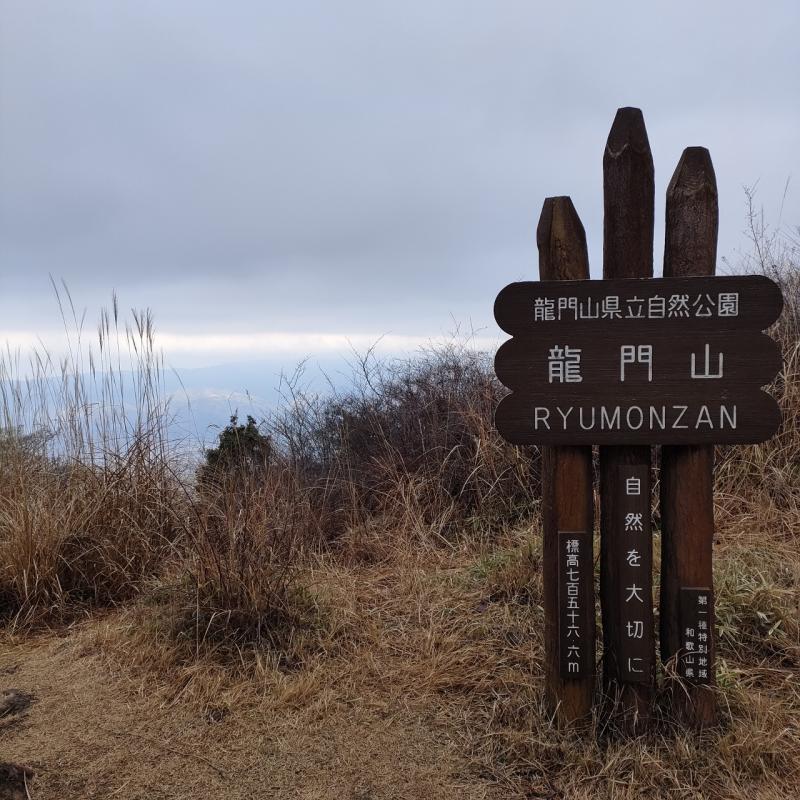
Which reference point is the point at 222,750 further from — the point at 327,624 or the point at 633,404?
the point at 633,404

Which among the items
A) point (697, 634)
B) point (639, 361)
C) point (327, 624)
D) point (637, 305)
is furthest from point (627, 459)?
point (327, 624)

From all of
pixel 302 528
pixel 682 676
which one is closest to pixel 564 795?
pixel 682 676

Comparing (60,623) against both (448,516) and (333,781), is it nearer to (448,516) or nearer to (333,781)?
(333,781)

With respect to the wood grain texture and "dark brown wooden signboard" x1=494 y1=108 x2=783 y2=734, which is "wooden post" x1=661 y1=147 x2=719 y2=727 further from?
the wood grain texture

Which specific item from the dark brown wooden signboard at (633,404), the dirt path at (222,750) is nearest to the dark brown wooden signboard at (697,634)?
the dark brown wooden signboard at (633,404)

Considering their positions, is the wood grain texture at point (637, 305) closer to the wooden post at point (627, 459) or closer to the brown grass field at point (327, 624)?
the wooden post at point (627, 459)

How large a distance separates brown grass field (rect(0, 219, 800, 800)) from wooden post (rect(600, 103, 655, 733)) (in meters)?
0.19

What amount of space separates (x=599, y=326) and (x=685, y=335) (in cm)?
28

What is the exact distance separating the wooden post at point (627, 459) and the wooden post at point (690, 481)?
82 millimetres

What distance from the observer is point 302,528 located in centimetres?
435

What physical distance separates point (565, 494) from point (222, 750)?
1565 millimetres

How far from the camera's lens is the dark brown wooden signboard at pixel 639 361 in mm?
2305

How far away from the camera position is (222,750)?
255cm

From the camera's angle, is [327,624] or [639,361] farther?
[327,624]
